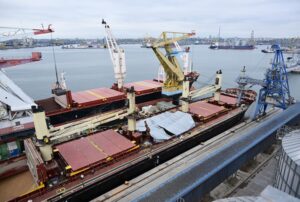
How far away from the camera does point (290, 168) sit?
34.3 feet

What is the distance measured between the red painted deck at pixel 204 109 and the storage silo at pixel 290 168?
12390 mm

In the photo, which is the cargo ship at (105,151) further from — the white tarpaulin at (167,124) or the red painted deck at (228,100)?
the red painted deck at (228,100)

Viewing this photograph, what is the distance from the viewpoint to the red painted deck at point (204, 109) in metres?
24.8

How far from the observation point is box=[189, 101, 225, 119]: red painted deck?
81.4ft

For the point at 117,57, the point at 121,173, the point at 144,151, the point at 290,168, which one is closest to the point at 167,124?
the point at 144,151

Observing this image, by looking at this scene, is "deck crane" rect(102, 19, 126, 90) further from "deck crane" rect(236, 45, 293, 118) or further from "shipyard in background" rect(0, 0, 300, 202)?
"deck crane" rect(236, 45, 293, 118)

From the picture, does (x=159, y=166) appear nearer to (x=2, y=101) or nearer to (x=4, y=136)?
(x=4, y=136)

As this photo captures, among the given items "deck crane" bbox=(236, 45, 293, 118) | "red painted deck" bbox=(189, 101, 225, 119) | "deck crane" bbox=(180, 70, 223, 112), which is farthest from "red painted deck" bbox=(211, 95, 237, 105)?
"red painted deck" bbox=(189, 101, 225, 119)

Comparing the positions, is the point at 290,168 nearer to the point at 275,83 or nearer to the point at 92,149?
the point at 92,149

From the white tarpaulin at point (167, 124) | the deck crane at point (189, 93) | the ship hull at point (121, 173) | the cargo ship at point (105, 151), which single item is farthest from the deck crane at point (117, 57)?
the ship hull at point (121, 173)

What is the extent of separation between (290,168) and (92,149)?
1391 centimetres

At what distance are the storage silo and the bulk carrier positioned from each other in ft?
30.9

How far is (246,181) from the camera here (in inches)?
616

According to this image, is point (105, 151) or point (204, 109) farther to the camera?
point (204, 109)
